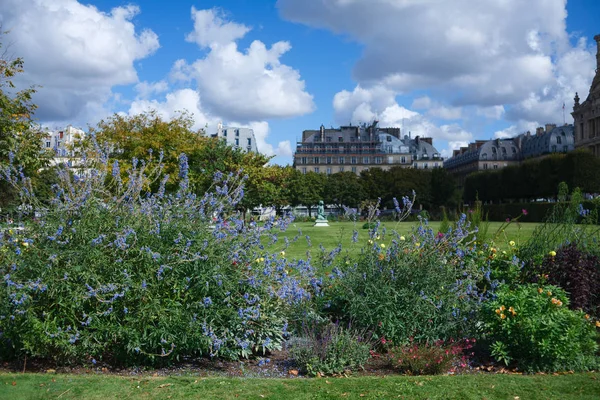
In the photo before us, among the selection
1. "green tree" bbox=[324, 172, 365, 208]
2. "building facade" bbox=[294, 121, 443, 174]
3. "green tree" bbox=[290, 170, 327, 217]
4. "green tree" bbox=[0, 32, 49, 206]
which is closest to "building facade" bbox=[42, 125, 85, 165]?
"green tree" bbox=[0, 32, 49, 206]

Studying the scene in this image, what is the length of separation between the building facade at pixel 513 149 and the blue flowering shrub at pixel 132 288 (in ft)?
418

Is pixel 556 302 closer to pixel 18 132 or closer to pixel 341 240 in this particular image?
pixel 341 240

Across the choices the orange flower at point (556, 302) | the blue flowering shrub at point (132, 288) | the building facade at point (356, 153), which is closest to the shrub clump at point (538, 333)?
the orange flower at point (556, 302)

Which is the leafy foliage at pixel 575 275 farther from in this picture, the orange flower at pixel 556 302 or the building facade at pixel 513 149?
the building facade at pixel 513 149

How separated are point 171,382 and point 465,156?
160 m

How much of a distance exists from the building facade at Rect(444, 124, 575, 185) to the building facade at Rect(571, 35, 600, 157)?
1161cm

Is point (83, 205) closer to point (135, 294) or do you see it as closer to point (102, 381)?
point (135, 294)

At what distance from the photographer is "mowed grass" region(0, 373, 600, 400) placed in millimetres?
5535

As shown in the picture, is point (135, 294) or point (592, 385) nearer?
point (592, 385)

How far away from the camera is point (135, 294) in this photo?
257 inches

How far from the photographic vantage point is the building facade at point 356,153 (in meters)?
142

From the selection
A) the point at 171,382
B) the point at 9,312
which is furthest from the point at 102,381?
the point at 9,312

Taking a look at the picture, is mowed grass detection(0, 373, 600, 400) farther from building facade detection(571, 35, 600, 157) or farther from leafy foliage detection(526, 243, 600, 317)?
building facade detection(571, 35, 600, 157)

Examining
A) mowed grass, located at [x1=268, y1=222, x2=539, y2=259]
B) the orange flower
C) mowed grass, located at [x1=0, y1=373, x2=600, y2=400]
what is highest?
mowed grass, located at [x1=268, y1=222, x2=539, y2=259]
